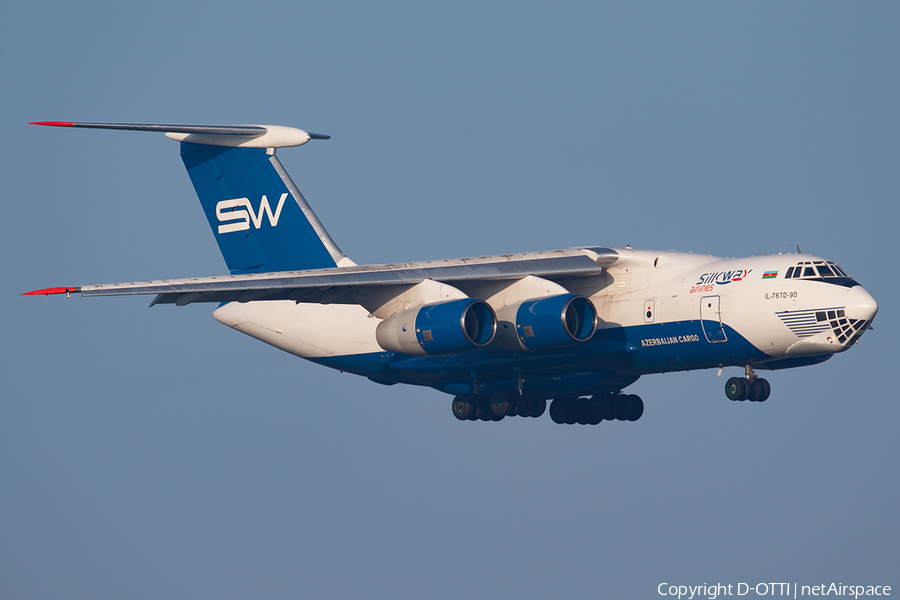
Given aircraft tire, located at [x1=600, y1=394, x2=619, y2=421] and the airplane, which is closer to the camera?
the airplane

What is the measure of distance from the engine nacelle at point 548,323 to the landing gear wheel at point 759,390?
6.73ft

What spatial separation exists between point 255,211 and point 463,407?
4490 millimetres

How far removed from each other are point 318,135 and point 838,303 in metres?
8.79

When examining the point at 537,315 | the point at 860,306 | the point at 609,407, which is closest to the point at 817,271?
the point at 860,306

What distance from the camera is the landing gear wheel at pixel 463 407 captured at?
651 inches

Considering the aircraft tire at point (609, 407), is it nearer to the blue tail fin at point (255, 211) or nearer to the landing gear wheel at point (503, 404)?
the landing gear wheel at point (503, 404)

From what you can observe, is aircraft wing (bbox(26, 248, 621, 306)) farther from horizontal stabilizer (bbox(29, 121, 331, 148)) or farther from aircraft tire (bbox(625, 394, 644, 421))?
horizontal stabilizer (bbox(29, 121, 331, 148))

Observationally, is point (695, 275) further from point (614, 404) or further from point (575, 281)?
point (614, 404)

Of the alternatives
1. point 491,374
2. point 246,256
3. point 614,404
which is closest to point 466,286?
point 491,374

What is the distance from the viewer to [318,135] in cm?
1941

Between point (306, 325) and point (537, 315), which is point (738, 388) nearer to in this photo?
point (537, 315)

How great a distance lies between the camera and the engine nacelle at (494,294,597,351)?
14609 mm

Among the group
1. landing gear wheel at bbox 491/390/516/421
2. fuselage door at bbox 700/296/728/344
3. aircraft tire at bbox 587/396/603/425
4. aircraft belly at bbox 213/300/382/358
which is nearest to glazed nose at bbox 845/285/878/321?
fuselage door at bbox 700/296/728/344

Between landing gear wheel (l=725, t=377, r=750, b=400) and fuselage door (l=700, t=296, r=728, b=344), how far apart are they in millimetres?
681
